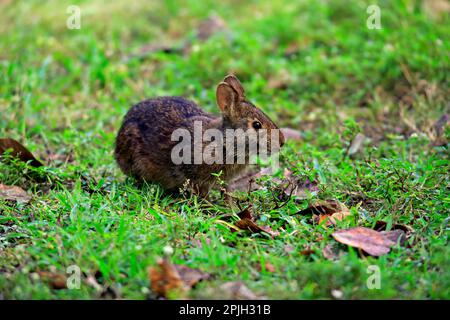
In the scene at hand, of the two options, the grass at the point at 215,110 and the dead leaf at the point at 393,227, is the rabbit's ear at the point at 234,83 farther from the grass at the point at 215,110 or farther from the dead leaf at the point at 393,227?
the dead leaf at the point at 393,227

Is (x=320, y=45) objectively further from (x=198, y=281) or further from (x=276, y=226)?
(x=198, y=281)

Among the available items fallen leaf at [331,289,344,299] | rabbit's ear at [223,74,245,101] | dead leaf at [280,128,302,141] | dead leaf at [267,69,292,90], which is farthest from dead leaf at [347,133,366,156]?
fallen leaf at [331,289,344,299]

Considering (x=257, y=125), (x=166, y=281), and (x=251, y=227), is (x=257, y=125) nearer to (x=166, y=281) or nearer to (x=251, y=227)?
(x=251, y=227)

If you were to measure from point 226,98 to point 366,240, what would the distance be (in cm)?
203

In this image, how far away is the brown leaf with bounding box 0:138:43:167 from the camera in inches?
235

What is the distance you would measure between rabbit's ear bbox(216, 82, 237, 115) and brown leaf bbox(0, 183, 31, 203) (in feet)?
6.41

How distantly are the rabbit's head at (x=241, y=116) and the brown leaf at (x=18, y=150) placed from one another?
1905 mm

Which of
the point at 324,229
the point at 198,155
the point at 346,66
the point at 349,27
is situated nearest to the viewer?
the point at 324,229

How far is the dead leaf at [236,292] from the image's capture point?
3.79 metres

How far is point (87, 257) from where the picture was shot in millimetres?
4062

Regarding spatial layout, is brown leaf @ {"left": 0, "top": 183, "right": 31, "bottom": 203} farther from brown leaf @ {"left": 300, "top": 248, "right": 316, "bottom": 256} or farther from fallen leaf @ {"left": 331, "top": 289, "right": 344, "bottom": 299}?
fallen leaf @ {"left": 331, "top": 289, "right": 344, "bottom": 299}
